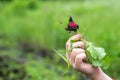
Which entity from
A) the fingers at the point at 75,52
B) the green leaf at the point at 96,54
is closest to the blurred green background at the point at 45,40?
the green leaf at the point at 96,54

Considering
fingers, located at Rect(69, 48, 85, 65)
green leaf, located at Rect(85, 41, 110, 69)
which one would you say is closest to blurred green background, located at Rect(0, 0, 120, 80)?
green leaf, located at Rect(85, 41, 110, 69)

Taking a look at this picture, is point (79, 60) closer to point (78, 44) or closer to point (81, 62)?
point (81, 62)

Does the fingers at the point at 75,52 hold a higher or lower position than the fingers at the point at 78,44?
lower

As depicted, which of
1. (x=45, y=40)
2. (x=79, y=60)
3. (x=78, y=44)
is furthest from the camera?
(x=45, y=40)

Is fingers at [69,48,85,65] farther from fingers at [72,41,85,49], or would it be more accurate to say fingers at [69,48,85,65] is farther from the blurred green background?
the blurred green background

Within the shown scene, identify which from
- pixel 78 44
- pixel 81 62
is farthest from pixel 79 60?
pixel 78 44

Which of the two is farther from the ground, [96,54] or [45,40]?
[96,54]

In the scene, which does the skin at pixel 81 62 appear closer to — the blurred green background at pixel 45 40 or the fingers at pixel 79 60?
the fingers at pixel 79 60

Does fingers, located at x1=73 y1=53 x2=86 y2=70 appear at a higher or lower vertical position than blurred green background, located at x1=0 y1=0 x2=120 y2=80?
higher

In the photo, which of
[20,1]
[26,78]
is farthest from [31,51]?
[20,1]
